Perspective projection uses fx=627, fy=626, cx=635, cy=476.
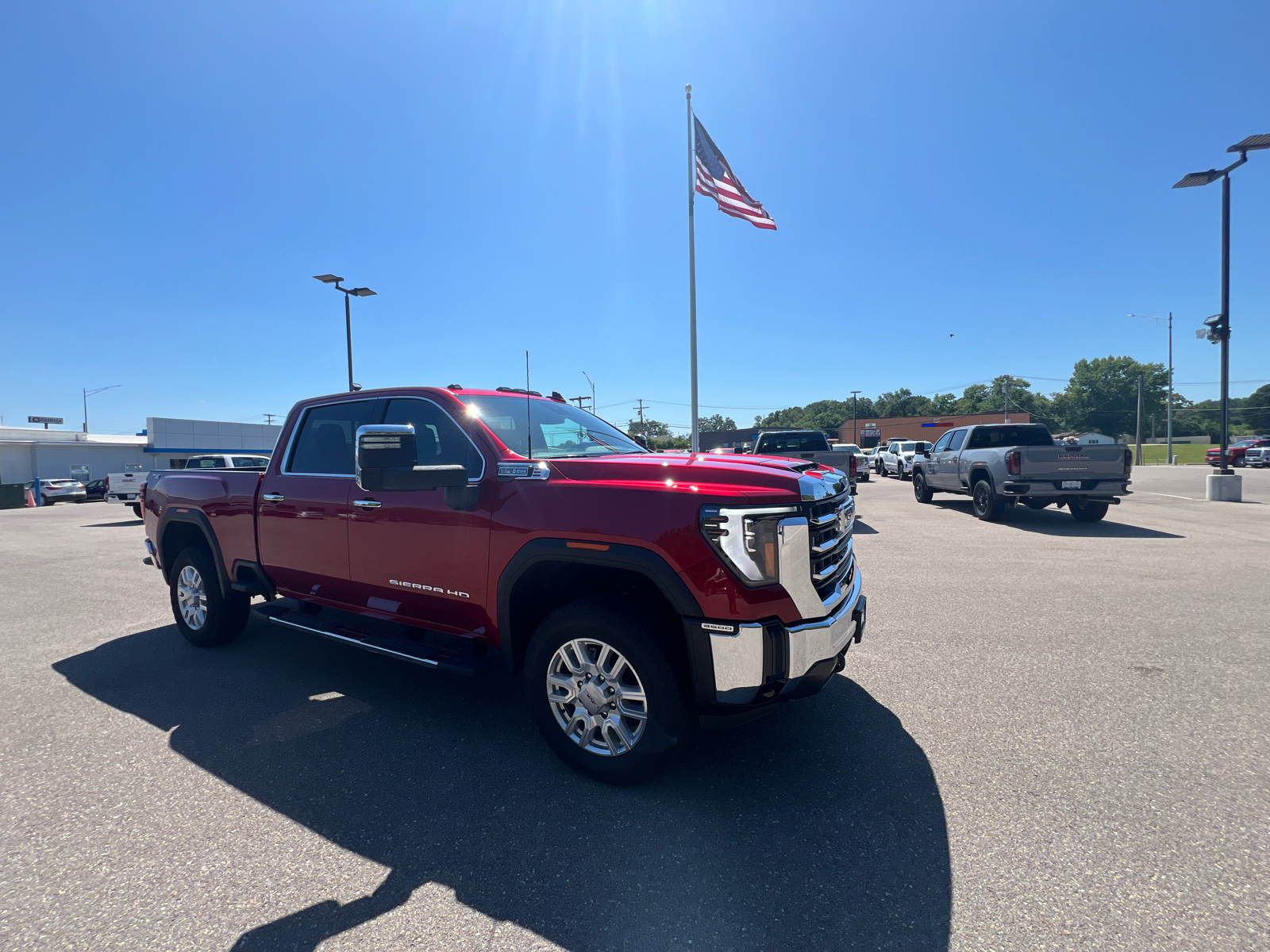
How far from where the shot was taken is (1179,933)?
6.61 ft

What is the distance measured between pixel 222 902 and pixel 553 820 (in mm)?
1211

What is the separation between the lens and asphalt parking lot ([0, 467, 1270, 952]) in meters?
2.12

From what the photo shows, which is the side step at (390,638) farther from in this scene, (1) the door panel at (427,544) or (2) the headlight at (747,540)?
(2) the headlight at (747,540)

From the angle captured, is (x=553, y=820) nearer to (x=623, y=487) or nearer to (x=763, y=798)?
(x=763, y=798)

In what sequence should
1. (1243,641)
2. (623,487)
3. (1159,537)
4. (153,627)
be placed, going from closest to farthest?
(623,487) < (1243,641) < (153,627) < (1159,537)

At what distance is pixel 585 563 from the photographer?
2961mm

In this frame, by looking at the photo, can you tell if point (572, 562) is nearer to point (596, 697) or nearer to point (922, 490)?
point (596, 697)

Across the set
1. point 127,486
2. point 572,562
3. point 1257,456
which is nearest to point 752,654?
point 572,562

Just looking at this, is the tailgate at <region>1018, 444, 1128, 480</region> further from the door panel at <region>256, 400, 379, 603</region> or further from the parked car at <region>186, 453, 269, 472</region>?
the parked car at <region>186, 453, 269, 472</region>

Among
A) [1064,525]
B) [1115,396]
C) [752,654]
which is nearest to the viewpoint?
[752,654]

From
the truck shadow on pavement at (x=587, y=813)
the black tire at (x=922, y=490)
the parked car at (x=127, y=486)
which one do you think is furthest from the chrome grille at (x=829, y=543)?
the parked car at (x=127, y=486)

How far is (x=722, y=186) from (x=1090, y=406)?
11955cm

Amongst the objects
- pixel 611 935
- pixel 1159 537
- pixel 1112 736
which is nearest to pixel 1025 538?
pixel 1159 537

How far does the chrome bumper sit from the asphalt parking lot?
59cm
